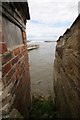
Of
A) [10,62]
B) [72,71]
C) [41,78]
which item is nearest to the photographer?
[10,62]

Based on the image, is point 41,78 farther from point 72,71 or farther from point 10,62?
point 10,62

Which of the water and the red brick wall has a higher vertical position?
the red brick wall

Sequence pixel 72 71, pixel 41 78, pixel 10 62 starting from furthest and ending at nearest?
pixel 41 78 → pixel 72 71 → pixel 10 62

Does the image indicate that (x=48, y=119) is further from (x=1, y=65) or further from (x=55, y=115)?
(x=1, y=65)

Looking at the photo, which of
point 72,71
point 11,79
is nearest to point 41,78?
point 72,71

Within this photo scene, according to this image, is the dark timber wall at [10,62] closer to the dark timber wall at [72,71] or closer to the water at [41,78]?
the dark timber wall at [72,71]

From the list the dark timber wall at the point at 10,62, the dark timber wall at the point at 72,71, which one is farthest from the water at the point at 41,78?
the dark timber wall at the point at 10,62

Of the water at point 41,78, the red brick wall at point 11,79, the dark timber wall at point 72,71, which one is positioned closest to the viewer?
the red brick wall at point 11,79

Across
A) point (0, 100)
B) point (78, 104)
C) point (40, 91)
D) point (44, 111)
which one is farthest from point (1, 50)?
point (40, 91)

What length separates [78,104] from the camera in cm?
175

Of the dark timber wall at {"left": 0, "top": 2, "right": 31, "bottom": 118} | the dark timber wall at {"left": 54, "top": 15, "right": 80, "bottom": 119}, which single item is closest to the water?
the dark timber wall at {"left": 54, "top": 15, "right": 80, "bottom": 119}

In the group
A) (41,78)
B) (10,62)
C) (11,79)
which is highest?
(10,62)

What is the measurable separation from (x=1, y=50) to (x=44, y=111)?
359 centimetres

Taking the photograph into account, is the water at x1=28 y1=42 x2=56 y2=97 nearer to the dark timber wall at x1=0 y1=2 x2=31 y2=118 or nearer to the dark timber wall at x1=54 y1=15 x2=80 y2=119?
the dark timber wall at x1=54 y1=15 x2=80 y2=119
